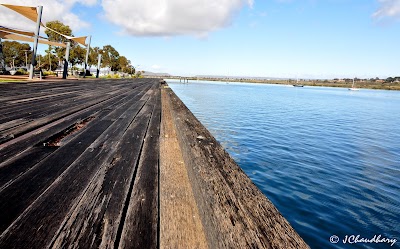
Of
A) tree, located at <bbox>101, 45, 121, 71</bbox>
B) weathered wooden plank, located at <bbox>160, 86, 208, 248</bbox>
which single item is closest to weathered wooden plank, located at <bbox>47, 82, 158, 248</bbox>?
weathered wooden plank, located at <bbox>160, 86, 208, 248</bbox>

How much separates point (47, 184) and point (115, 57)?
82297 mm

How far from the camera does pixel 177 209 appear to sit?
4.81 feet

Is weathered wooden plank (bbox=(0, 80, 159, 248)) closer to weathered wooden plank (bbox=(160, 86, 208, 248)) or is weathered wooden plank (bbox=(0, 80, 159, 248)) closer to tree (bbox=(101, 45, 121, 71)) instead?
weathered wooden plank (bbox=(160, 86, 208, 248))

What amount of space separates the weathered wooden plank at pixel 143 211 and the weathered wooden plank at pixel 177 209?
0.16 ft

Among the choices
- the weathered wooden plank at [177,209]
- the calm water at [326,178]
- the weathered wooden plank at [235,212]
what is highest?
the weathered wooden plank at [235,212]

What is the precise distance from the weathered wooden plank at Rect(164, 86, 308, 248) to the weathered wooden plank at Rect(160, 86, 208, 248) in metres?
0.08

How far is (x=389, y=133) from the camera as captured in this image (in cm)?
1380

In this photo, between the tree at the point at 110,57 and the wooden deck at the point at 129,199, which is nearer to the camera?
the wooden deck at the point at 129,199

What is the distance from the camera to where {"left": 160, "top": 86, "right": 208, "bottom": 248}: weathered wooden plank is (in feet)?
3.85

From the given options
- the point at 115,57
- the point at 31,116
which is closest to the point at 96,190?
the point at 31,116

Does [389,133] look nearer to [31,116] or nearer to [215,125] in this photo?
[215,125]

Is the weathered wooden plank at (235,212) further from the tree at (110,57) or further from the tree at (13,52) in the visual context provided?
the tree at (13,52)

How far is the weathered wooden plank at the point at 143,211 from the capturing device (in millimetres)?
1116

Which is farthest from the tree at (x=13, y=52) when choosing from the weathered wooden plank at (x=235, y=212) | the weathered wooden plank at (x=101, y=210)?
the weathered wooden plank at (x=235, y=212)
